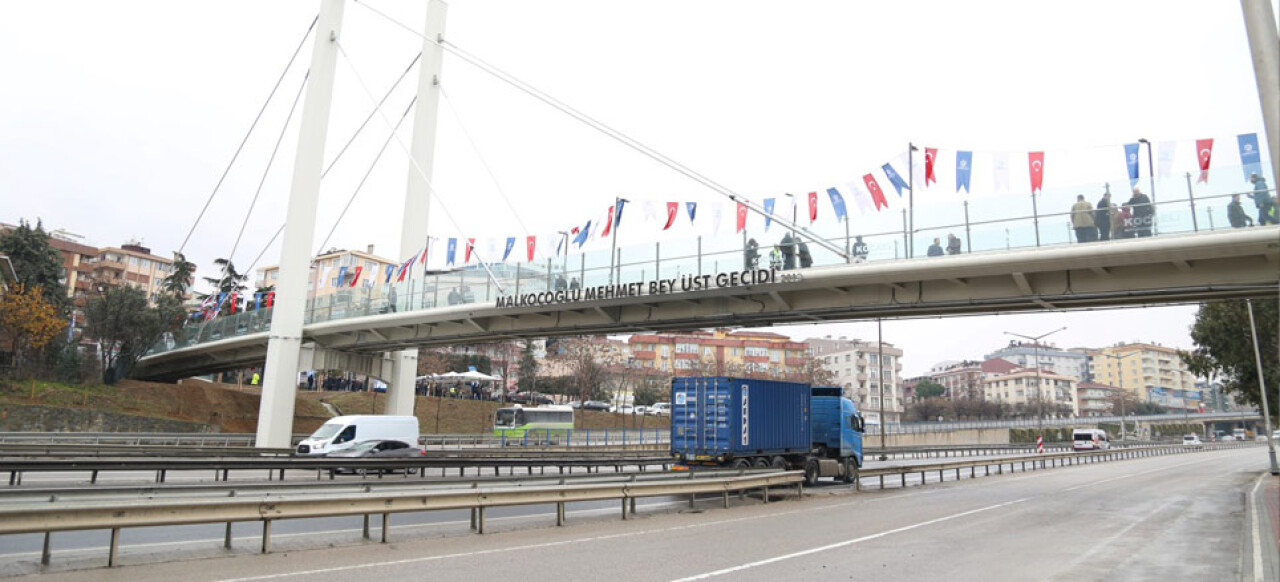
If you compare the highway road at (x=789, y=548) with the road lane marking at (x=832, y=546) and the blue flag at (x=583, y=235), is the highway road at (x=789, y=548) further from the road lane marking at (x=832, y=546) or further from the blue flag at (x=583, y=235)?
the blue flag at (x=583, y=235)

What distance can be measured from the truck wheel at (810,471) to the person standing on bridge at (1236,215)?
42.4 ft

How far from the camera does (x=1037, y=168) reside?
1939cm

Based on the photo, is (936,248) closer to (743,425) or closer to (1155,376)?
(743,425)

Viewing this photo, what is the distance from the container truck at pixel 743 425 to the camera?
2116 cm

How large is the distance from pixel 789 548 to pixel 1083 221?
482 inches

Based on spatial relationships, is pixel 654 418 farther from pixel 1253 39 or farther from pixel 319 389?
pixel 1253 39

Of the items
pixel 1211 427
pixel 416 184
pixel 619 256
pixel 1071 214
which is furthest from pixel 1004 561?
pixel 1211 427

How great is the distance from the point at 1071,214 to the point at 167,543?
1957cm

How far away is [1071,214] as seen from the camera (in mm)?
17984

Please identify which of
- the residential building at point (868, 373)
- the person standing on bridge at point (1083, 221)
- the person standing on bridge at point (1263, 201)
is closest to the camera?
the person standing on bridge at point (1263, 201)

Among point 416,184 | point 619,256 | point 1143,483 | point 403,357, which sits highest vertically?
point 416,184

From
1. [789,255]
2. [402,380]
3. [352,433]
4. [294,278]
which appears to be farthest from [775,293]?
[402,380]

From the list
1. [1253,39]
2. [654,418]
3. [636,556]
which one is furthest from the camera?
[654,418]

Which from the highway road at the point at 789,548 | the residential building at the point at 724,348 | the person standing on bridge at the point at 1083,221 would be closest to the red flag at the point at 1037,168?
the person standing on bridge at the point at 1083,221
